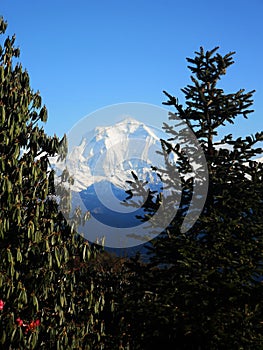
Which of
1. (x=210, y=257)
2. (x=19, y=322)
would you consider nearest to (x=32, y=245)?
(x=19, y=322)

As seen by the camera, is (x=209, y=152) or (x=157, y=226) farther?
(x=209, y=152)

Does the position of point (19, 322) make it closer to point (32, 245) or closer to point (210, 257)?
point (32, 245)

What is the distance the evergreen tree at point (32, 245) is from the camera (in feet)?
28.3

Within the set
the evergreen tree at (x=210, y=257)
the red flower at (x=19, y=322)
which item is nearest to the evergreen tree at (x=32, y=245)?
the red flower at (x=19, y=322)

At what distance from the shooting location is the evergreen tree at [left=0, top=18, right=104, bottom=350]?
8625mm

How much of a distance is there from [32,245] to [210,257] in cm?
437

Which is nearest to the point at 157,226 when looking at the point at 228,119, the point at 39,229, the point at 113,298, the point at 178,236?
the point at 178,236

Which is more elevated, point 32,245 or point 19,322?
point 32,245

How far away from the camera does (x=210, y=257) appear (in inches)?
382

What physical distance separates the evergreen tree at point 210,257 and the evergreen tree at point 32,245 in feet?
5.39

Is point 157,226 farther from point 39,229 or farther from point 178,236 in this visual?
point 39,229

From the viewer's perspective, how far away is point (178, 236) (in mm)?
10328

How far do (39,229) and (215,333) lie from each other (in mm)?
4848

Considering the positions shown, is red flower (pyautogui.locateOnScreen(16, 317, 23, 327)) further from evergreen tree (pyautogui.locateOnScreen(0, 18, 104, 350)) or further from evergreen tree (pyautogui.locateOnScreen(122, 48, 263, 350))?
evergreen tree (pyautogui.locateOnScreen(122, 48, 263, 350))
